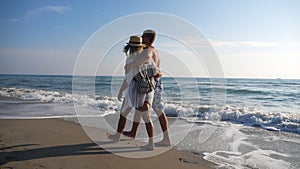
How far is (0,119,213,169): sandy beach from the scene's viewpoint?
2713 mm

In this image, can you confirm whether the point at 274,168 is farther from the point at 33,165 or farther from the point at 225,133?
the point at 33,165

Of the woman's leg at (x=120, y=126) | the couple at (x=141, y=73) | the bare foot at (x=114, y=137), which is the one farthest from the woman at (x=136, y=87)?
the bare foot at (x=114, y=137)

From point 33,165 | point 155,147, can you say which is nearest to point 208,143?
point 155,147

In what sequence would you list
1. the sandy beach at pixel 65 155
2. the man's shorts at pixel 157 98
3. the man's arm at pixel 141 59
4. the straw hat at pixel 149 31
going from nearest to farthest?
the sandy beach at pixel 65 155
the man's arm at pixel 141 59
the straw hat at pixel 149 31
the man's shorts at pixel 157 98

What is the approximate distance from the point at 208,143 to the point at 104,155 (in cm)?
181

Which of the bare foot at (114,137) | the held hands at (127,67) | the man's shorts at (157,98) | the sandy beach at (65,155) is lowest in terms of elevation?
the sandy beach at (65,155)

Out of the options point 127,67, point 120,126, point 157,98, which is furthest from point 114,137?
point 127,67

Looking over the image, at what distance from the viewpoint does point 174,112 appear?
8062mm

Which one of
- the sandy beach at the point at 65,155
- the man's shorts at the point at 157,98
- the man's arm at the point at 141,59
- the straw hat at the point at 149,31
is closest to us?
the sandy beach at the point at 65,155

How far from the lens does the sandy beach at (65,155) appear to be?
8.90ft

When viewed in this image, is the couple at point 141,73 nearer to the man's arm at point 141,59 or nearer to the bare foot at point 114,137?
the man's arm at point 141,59

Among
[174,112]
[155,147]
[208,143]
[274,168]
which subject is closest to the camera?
[274,168]

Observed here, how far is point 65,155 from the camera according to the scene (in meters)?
3.00

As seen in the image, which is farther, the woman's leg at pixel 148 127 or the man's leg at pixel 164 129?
the man's leg at pixel 164 129
